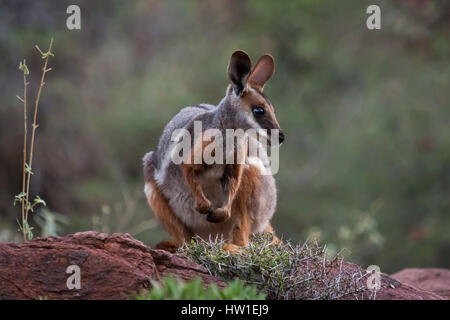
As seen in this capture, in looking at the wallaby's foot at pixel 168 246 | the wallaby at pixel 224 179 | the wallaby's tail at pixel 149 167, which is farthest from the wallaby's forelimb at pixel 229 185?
the wallaby's tail at pixel 149 167

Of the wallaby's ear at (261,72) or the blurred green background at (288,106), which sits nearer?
the wallaby's ear at (261,72)

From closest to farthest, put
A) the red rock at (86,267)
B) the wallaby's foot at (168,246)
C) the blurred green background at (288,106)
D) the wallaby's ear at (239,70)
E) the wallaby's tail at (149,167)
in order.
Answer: the red rock at (86,267) < the wallaby's ear at (239,70) < the wallaby's foot at (168,246) < the wallaby's tail at (149,167) < the blurred green background at (288,106)

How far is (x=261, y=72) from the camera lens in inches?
276

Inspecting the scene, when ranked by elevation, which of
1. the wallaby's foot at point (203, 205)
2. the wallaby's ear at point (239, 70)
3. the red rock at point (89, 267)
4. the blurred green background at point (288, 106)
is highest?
the blurred green background at point (288, 106)

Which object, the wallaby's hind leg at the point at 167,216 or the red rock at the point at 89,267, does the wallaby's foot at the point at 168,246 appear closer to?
the wallaby's hind leg at the point at 167,216

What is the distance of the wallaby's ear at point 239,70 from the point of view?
21.9ft

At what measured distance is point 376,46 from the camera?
21.3 m

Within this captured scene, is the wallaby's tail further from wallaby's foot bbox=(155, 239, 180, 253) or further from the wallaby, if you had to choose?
wallaby's foot bbox=(155, 239, 180, 253)

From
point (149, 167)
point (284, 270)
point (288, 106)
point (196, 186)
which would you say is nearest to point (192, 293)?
point (284, 270)

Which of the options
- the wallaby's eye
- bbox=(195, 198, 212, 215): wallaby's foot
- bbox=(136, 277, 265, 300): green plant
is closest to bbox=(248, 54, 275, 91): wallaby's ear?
the wallaby's eye

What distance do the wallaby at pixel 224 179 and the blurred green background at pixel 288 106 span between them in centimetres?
657

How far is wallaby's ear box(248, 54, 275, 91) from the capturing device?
695 cm

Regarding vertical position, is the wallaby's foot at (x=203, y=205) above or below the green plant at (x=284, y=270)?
above
